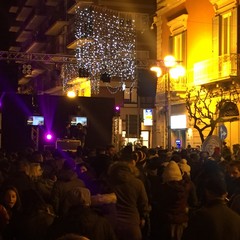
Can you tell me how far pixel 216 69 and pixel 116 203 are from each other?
2288 centimetres

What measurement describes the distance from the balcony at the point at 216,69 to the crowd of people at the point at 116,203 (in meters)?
15.5

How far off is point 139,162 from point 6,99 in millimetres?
18947

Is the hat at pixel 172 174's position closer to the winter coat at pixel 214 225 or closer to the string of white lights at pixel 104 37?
the winter coat at pixel 214 225

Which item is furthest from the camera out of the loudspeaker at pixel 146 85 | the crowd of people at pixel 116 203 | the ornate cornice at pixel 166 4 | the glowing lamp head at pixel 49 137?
the loudspeaker at pixel 146 85

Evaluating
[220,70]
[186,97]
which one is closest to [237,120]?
[220,70]

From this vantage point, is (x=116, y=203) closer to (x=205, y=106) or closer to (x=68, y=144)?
(x=68, y=144)

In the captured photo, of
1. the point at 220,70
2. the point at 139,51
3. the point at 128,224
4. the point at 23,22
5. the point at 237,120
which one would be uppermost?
the point at 23,22

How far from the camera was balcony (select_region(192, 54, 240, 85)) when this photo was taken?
94.8ft

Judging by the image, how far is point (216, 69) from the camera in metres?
30.3

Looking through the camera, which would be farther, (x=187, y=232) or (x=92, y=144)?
(x=92, y=144)

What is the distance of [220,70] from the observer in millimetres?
30000

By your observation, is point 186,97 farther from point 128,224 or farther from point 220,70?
point 128,224

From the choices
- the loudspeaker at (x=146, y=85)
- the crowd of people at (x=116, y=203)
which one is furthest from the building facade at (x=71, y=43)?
the crowd of people at (x=116, y=203)

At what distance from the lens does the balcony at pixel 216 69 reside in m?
28.9
